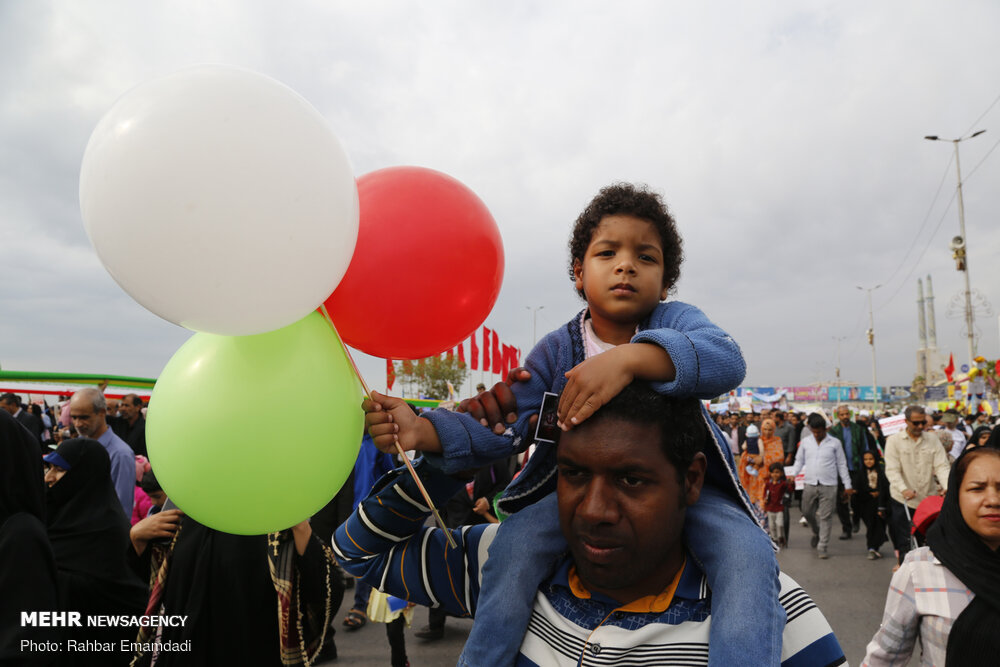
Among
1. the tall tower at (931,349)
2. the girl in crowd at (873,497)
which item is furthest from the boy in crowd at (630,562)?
the tall tower at (931,349)

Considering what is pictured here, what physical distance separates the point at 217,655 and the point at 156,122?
2.38 m

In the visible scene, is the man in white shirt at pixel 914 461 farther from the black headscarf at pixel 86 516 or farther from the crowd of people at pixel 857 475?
the black headscarf at pixel 86 516

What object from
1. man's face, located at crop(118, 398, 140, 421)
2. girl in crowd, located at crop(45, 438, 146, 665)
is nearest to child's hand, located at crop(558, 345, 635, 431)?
girl in crowd, located at crop(45, 438, 146, 665)

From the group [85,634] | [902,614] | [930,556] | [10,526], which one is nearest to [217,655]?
[85,634]

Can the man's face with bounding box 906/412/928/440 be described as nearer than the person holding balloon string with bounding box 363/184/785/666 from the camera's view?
No

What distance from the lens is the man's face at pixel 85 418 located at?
5172 mm

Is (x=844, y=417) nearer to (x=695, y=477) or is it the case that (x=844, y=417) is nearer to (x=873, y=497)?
(x=873, y=497)

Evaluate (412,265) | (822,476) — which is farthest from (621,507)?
(822,476)

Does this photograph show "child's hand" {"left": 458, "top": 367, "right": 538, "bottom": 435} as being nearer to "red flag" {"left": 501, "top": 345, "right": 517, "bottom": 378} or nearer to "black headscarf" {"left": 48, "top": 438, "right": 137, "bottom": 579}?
"black headscarf" {"left": 48, "top": 438, "right": 137, "bottom": 579}

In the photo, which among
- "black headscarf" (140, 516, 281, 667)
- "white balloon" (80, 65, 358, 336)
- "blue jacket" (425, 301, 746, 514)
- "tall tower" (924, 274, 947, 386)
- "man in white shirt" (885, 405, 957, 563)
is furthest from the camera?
"tall tower" (924, 274, 947, 386)

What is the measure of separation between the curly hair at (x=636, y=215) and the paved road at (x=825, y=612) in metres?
4.28

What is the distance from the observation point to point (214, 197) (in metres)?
1.17

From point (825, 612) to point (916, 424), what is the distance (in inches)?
97.6

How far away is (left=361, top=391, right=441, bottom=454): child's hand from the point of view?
4.78 feet
